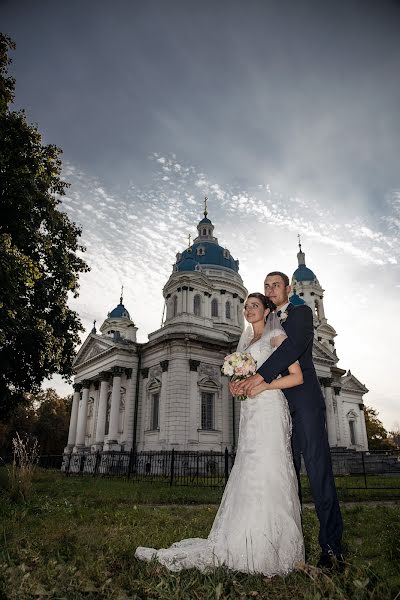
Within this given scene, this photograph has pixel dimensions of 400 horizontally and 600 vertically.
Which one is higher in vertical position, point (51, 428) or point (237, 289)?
point (237, 289)

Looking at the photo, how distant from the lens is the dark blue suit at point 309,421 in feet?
12.3

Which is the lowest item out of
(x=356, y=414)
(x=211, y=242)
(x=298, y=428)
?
(x=298, y=428)

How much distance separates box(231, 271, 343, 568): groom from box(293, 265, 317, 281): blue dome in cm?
4218

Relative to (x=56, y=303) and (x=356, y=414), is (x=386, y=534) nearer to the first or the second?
(x=56, y=303)

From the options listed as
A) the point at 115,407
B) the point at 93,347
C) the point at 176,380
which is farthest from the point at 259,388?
the point at 93,347

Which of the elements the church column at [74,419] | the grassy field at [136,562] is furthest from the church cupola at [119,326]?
the grassy field at [136,562]

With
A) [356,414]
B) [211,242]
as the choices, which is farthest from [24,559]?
[356,414]

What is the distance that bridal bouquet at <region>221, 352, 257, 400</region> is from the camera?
14.1ft

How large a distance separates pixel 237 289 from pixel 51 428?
33.0 m

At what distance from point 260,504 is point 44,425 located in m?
55.7

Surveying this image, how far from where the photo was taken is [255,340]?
5000 millimetres

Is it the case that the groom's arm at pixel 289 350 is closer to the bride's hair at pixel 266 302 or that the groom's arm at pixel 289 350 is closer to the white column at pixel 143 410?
the bride's hair at pixel 266 302

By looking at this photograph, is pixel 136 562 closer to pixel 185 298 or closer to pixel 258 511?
pixel 258 511

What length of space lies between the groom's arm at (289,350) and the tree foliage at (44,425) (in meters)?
53.8
